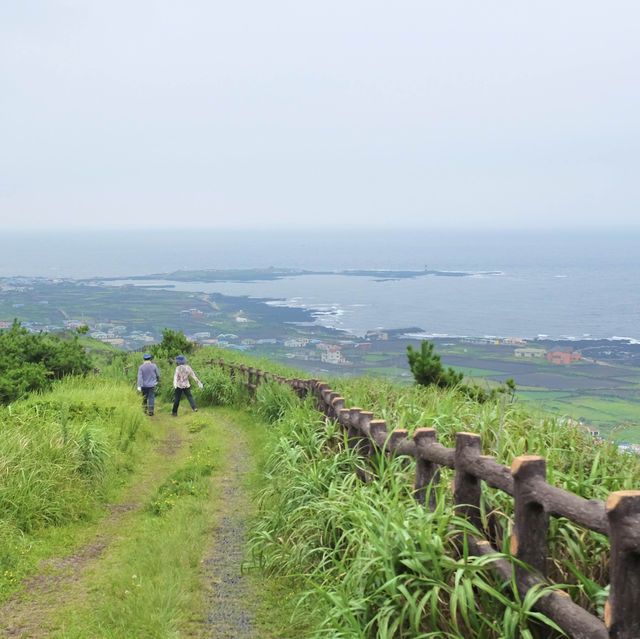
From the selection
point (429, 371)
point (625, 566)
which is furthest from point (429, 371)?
point (625, 566)

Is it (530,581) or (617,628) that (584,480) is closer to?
(530,581)

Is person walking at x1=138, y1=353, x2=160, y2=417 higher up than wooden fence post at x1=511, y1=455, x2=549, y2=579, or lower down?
lower down

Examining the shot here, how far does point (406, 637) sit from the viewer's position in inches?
183

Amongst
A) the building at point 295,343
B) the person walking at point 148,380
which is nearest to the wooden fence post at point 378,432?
the person walking at point 148,380

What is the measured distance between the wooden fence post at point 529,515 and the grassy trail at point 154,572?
2550mm

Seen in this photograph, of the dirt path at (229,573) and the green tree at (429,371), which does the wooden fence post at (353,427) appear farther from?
the green tree at (429,371)

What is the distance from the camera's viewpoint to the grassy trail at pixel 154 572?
5.82 m

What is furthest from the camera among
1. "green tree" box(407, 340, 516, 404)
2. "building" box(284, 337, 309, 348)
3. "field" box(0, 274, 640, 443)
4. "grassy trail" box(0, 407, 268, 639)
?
"building" box(284, 337, 309, 348)

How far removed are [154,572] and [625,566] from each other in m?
4.77

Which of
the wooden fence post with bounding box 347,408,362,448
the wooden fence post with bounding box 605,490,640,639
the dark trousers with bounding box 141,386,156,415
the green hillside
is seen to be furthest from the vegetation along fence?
the dark trousers with bounding box 141,386,156,415

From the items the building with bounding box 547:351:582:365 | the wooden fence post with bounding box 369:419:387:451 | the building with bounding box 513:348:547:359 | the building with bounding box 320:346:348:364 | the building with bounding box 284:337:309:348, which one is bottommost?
the building with bounding box 513:348:547:359

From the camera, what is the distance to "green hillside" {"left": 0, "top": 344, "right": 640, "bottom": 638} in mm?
4723

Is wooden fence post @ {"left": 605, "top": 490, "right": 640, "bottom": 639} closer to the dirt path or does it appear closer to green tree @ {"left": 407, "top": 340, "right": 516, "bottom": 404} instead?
the dirt path

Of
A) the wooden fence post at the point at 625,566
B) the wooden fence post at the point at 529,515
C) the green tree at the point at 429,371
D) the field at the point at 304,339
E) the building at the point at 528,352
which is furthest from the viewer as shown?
the building at the point at 528,352
